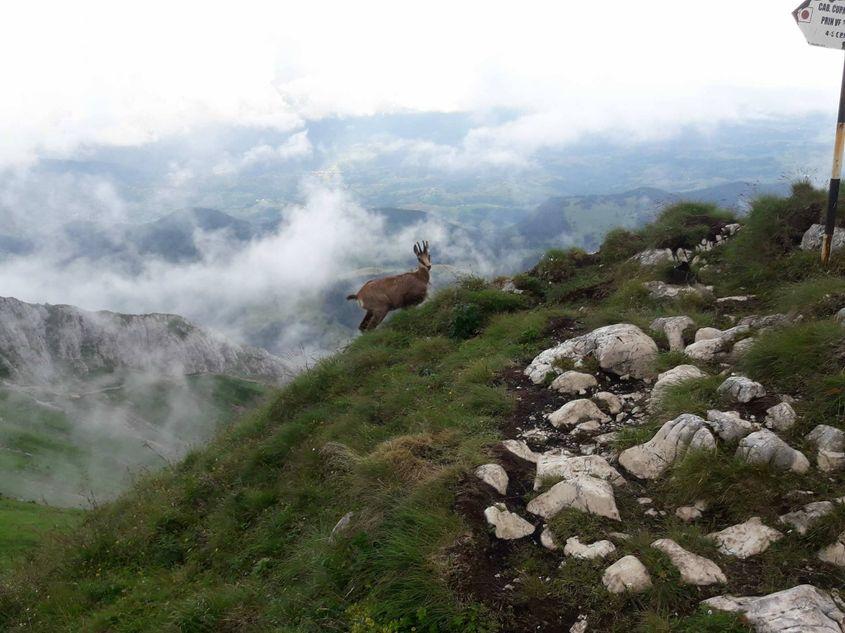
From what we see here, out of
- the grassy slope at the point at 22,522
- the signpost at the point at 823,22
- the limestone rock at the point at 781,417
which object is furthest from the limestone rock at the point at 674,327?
the grassy slope at the point at 22,522

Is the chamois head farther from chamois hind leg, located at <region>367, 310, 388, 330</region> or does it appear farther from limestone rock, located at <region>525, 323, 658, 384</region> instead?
limestone rock, located at <region>525, 323, 658, 384</region>

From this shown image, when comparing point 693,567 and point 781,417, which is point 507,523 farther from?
point 781,417

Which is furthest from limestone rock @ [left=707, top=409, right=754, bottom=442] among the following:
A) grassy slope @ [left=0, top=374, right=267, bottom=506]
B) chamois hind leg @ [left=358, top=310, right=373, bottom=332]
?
grassy slope @ [left=0, top=374, right=267, bottom=506]

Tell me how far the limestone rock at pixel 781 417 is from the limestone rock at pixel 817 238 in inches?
224

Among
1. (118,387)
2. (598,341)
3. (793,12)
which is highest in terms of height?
(793,12)

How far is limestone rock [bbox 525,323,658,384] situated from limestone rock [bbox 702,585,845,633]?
4.22 m

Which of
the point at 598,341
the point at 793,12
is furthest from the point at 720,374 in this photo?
the point at 793,12

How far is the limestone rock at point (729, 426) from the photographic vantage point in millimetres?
5566

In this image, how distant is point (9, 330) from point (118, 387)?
6242cm

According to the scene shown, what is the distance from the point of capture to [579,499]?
5.40 metres

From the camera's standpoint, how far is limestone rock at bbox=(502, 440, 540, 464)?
6461mm

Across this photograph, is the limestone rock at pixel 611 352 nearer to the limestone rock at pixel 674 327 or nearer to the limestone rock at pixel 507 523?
the limestone rock at pixel 674 327

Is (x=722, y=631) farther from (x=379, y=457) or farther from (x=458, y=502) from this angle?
(x=379, y=457)

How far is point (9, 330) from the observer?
618 feet
